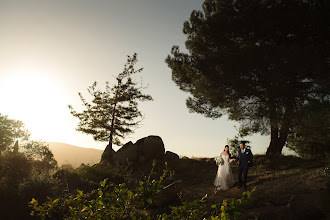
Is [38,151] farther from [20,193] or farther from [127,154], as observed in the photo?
[20,193]

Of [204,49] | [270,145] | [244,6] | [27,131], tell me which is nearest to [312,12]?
[244,6]

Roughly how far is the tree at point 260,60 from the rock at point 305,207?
9.29m

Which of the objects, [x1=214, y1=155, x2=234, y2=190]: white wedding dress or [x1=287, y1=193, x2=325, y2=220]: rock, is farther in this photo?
[x1=214, y1=155, x2=234, y2=190]: white wedding dress

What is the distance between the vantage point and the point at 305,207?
8336 mm

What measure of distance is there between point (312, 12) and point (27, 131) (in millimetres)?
34407

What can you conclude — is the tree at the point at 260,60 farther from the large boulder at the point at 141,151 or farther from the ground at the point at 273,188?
the large boulder at the point at 141,151

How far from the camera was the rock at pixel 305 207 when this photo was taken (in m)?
7.99

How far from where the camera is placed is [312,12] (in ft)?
54.1

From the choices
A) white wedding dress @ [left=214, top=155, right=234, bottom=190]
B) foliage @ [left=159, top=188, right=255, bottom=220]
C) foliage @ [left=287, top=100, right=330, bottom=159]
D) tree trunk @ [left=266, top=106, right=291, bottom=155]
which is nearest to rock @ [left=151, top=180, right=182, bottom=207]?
white wedding dress @ [left=214, top=155, right=234, bottom=190]

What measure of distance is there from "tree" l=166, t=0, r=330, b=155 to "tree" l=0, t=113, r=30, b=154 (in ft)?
83.5

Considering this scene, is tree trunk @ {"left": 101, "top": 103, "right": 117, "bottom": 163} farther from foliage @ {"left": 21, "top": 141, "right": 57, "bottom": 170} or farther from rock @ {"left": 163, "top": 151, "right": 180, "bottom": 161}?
foliage @ {"left": 21, "top": 141, "right": 57, "bottom": 170}

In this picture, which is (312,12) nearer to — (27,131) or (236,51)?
(236,51)

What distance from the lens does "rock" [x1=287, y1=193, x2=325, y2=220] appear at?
7.99 meters

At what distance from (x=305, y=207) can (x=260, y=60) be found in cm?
1157
